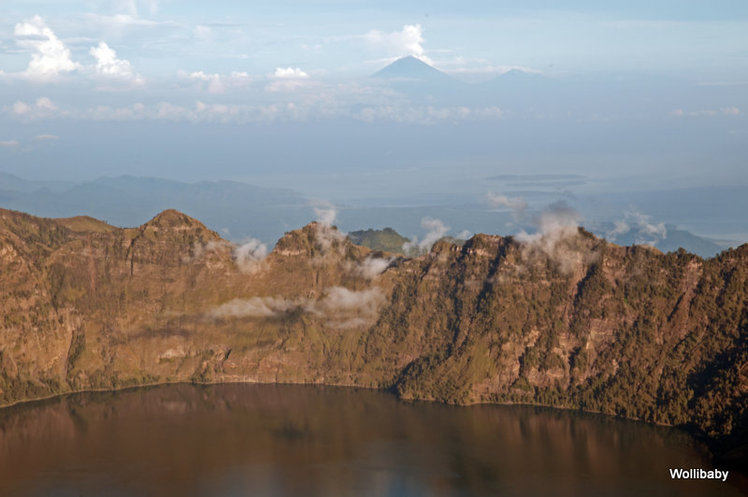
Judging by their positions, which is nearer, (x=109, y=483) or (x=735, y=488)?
(x=735, y=488)

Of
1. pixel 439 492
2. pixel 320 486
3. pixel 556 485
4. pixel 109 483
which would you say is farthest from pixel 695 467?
pixel 109 483

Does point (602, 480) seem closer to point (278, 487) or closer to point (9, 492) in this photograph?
point (278, 487)

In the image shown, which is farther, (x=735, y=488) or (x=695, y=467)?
(x=695, y=467)

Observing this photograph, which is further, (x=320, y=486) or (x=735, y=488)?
(x=320, y=486)

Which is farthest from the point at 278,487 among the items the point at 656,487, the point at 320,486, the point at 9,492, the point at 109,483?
the point at 656,487

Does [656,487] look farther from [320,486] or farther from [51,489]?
[51,489]

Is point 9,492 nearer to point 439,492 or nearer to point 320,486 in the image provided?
point 320,486

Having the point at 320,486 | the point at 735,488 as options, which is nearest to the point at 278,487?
the point at 320,486
